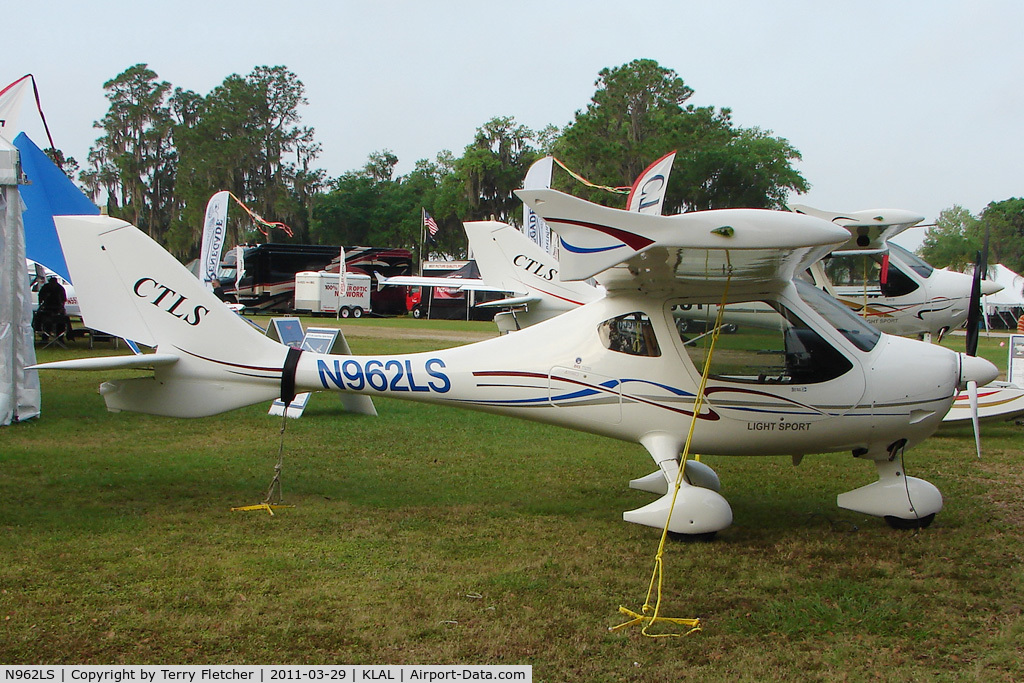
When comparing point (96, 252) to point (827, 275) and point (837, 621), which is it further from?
point (827, 275)

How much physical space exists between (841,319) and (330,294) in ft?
128

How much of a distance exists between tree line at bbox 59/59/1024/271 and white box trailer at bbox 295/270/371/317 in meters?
18.3

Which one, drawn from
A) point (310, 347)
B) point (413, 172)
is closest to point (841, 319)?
point (310, 347)

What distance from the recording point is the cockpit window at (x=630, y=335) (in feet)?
20.2

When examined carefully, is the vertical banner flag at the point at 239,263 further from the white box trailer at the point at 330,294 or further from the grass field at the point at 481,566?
the grass field at the point at 481,566

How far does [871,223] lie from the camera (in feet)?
30.2

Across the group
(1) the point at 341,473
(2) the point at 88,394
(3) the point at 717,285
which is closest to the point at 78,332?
(2) the point at 88,394

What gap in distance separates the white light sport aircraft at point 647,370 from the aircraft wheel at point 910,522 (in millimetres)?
23

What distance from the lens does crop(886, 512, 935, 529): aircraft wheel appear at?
6180 millimetres

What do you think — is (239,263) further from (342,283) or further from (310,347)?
(310,347)

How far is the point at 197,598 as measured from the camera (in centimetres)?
457

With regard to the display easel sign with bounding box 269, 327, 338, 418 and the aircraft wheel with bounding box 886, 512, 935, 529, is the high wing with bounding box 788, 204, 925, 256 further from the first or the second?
the display easel sign with bounding box 269, 327, 338, 418

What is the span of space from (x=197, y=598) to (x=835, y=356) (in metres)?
4.69

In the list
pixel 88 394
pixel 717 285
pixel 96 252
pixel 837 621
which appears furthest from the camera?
pixel 88 394
